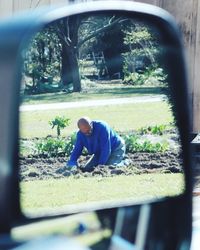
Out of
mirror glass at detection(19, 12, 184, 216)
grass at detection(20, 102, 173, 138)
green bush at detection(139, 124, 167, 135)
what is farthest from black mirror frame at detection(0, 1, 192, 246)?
green bush at detection(139, 124, 167, 135)

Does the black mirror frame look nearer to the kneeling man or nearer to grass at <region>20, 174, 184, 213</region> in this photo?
grass at <region>20, 174, 184, 213</region>

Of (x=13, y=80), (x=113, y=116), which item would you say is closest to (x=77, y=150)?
(x=113, y=116)

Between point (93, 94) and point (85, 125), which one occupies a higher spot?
point (93, 94)

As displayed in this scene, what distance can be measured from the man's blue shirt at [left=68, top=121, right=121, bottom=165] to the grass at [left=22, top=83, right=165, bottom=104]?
0.33 ft

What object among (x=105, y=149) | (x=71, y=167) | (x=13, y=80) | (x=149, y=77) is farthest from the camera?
(x=149, y=77)

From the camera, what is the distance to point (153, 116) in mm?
2369

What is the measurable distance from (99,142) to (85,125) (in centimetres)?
13

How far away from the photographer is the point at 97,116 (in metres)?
2.13

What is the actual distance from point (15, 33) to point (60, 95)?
0.37 m

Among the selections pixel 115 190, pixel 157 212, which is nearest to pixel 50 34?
pixel 115 190

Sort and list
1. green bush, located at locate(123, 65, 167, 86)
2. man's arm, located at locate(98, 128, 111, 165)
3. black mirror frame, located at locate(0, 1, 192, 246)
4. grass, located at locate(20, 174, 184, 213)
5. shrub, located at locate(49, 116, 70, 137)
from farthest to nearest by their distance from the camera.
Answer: green bush, located at locate(123, 65, 167, 86) < man's arm, located at locate(98, 128, 111, 165) < shrub, located at locate(49, 116, 70, 137) < grass, located at locate(20, 174, 184, 213) < black mirror frame, located at locate(0, 1, 192, 246)

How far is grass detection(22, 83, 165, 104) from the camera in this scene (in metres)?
1.93

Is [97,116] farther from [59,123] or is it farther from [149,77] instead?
[149,77]

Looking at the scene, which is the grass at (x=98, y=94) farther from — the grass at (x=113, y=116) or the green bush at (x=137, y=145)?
the green bush at (x=137, y=145)
